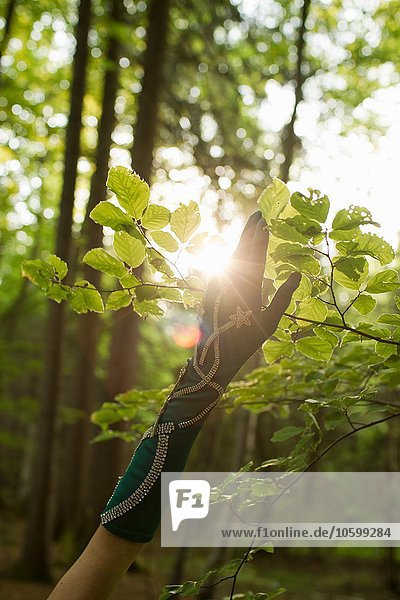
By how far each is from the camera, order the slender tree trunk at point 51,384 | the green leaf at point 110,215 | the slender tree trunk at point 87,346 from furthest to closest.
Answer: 1. the slender tree trunk at point 87,346
2. the slender tree trunk at point 51,384
3. the green leaf at point 110,215

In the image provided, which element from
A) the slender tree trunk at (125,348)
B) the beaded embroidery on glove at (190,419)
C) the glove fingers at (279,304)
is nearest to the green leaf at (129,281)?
the beaded embroidery on glove at (190,419)

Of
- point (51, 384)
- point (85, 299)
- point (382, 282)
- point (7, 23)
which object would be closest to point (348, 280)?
point (382, 282)

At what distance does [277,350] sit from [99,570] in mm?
757

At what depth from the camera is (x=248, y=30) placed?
9.70m

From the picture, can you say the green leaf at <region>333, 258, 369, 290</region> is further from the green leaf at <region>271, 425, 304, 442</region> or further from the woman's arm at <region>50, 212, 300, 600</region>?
the green leaf at <region>271, 425, 304, 442</region>

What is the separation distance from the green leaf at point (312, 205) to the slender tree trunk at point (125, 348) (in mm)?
6839

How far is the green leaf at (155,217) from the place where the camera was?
1.38 m

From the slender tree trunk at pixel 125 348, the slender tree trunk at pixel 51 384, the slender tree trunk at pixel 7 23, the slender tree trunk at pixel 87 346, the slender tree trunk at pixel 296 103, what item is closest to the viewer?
the slender tree trunk at pixel 296 103

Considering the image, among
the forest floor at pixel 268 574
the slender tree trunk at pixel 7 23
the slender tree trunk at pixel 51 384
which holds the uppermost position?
the slender tree trunk at pixel 7 23

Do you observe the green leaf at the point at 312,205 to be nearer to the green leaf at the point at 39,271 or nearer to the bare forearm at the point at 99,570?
the green leaf at the point at 39,271

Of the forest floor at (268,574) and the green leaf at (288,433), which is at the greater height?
the green leaf at (288,433)

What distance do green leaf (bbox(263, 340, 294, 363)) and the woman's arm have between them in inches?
10.3
